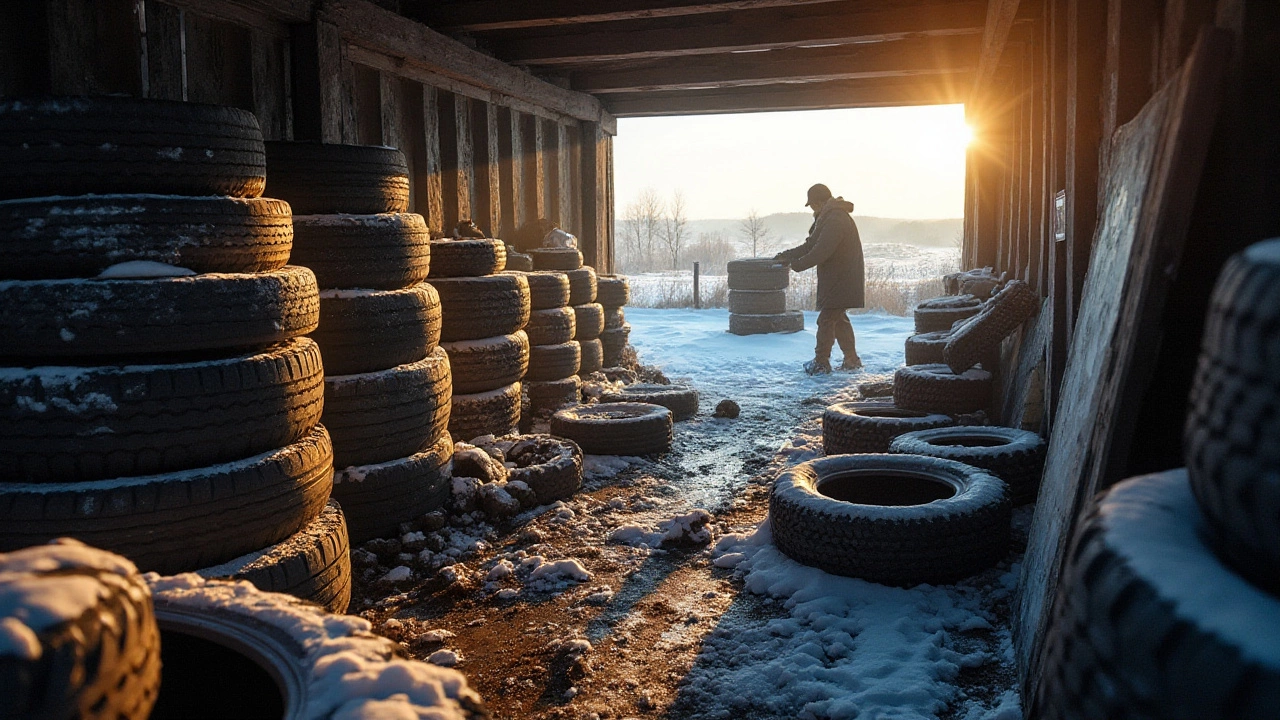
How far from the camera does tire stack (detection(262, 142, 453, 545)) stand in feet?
14.6

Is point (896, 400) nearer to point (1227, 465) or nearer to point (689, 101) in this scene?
point (1227, 465)

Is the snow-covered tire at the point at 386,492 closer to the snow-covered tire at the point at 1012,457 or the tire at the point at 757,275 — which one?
the snow-covered tire at the point at 1012,457

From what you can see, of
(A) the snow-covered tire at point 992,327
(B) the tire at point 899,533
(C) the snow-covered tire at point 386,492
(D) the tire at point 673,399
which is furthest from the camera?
(D) the tire at point 673,399

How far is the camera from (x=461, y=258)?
6180 mm

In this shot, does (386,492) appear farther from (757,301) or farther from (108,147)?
(757,301)

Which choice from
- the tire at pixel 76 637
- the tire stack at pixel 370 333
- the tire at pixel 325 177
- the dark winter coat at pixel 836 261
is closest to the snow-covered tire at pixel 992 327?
the tire stack at pixel 370 333

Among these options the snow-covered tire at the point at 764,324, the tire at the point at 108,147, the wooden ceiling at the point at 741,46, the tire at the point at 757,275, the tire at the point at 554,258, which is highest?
the wooden ceiling at the point at 741,46

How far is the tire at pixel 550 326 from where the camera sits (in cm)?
773

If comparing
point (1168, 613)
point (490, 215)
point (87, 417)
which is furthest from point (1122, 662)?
point (490, 215)

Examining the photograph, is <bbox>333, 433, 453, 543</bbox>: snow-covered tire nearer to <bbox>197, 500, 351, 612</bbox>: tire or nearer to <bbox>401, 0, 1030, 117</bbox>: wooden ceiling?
<bbox>197, 500, 351, 612</bbox>: tire

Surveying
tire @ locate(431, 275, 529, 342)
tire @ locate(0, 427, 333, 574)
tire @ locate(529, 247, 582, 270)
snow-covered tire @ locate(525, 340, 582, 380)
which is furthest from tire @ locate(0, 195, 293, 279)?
tire @ locate(529, 247, 582, 270)

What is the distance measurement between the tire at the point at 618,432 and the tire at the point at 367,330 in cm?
199

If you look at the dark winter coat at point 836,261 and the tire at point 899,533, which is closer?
the tire at point 899,533

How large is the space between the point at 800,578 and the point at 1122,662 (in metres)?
2.69
